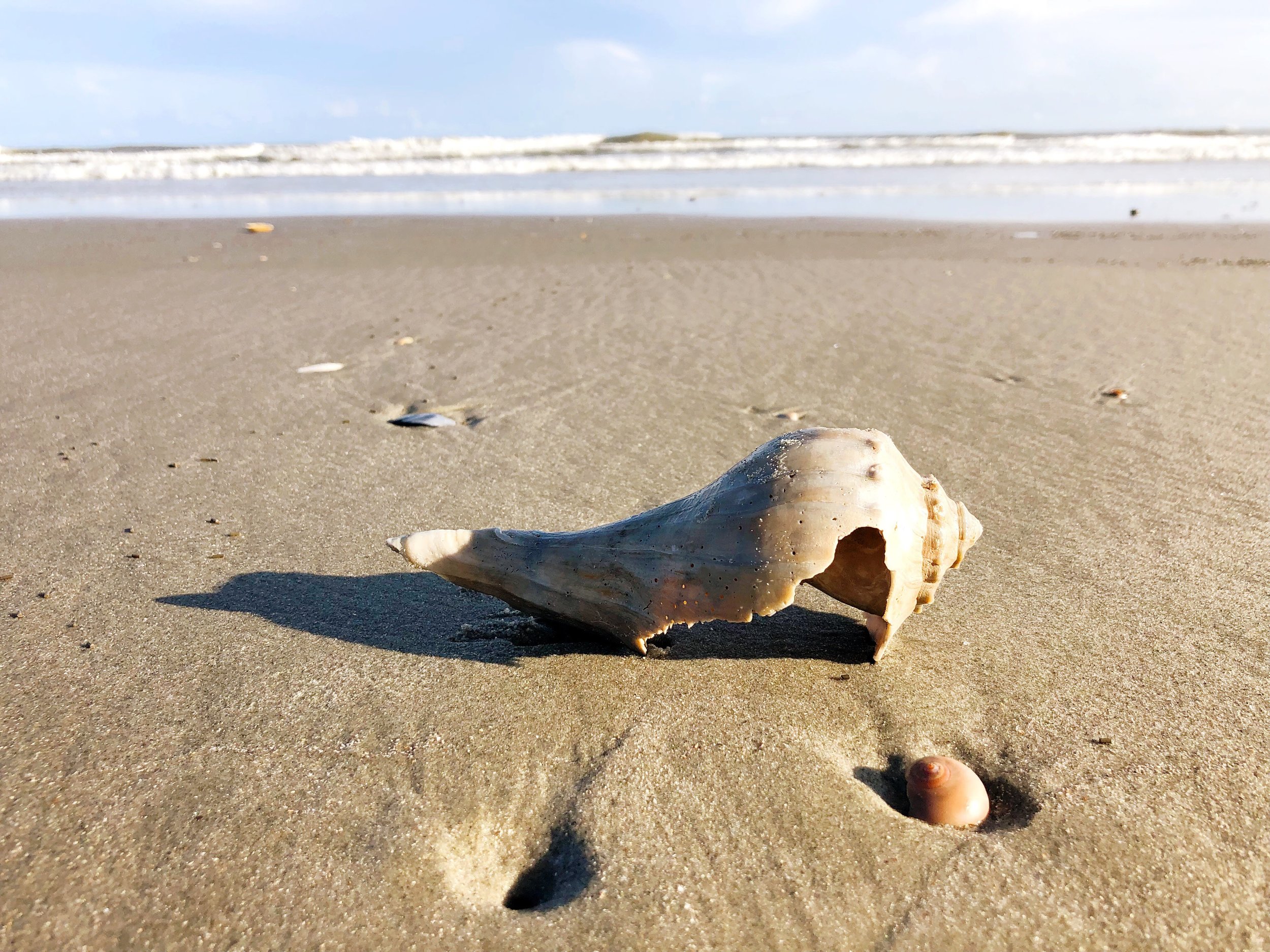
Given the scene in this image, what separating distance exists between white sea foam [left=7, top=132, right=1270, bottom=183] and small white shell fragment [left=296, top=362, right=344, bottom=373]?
18.9 m

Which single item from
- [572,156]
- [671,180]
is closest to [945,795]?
[671,180]

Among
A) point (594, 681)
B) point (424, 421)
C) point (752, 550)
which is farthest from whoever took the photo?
point (424, 421)

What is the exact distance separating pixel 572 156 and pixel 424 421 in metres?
27.0

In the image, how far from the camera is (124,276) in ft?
27.0

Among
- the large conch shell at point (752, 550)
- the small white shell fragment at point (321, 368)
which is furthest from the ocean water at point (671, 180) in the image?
the large conch shell at point (752, 550)

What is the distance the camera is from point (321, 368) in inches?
208

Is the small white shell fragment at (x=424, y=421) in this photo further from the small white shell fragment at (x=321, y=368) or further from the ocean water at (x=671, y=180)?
the ocean water at (x=671, y=180)

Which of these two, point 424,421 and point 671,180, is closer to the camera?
point 424,421

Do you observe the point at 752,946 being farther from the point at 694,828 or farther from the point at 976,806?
the point at 976,806

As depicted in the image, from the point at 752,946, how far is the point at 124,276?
28.5 feet

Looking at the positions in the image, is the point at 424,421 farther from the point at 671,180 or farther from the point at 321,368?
the point at 671,180

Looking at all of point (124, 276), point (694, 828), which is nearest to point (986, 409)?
point (694, 828)

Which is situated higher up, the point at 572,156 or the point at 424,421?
the point at 572,156

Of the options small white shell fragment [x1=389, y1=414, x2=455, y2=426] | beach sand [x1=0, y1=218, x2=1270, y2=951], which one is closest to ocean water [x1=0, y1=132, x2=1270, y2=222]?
beach sand [x1=0, y1=218, x2=1270, y2=951]
